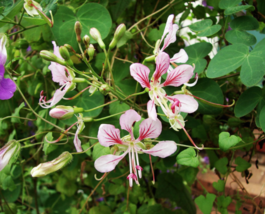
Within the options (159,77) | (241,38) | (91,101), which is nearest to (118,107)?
(91,101)

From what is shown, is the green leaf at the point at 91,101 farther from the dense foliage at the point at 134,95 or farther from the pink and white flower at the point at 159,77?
the pink and white flower at the point at 159,77

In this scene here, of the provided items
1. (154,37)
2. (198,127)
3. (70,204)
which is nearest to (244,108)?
(198,127)

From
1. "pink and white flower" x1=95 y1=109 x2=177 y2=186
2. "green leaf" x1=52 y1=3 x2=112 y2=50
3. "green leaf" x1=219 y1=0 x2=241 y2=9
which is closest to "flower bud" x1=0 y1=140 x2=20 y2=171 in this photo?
"pink and white flower" x1=95 y1=109 x2=177 y2=186

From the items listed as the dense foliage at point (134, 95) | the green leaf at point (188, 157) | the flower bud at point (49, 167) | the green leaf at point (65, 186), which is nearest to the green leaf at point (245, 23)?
the dense foliage at point (134, 95)

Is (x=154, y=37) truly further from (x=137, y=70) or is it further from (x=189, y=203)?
(x=189, y=203)

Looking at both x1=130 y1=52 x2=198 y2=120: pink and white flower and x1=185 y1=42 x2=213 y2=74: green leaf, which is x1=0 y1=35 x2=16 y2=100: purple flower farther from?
x1=185 y1=42 x2=213 y2=74: green leaf

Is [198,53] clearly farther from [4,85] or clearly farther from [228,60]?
[4,85]
